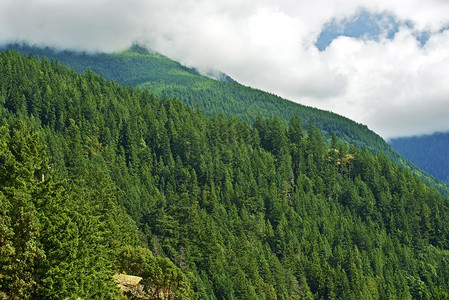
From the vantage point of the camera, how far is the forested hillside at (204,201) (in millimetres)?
46875

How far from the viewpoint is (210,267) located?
10306 centimetres

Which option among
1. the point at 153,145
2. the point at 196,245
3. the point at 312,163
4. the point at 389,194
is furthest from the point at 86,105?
the point at 389,194

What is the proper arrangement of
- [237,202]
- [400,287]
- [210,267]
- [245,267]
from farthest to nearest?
[237,202] → [400,287] → [245,267] → [210,267]

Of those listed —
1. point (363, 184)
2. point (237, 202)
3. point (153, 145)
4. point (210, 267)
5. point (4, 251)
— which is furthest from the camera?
point (363, 184)

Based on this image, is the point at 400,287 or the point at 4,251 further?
the point at 400,287

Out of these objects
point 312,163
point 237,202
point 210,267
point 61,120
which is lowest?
point 210,267

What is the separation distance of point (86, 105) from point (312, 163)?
8474cm

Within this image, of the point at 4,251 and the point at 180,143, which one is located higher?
the point at 180,143

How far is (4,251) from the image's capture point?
3450 centimetres

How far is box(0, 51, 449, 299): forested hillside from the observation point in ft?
154

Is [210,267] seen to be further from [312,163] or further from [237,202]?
[312,163]

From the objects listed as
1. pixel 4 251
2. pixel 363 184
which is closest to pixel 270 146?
pixel 363 184

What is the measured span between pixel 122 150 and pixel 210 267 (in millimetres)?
57846

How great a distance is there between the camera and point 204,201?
137125 mm
